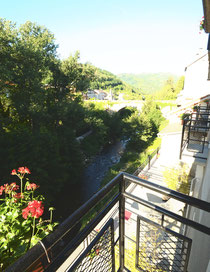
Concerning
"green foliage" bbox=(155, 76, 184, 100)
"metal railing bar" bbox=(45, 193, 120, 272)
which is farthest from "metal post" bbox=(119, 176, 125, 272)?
"green foliage" bbox=(155, 76, 184, 100)

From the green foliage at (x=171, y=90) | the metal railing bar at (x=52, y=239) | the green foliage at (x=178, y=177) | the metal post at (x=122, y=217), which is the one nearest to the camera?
the metal railing bar at (x=52, y=239)

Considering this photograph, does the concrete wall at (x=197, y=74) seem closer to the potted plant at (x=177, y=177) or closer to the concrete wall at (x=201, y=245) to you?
the potted plant at (x=177, y=177)

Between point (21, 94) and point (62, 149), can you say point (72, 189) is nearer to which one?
point (62, 149)

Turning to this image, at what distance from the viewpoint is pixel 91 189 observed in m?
13.3

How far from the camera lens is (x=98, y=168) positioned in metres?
17.2

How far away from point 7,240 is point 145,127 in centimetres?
2073

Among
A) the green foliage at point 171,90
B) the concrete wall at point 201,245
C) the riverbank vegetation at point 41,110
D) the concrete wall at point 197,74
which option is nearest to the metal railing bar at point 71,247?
the concrete wall at point 201,245

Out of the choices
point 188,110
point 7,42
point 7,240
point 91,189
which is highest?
point 7,42

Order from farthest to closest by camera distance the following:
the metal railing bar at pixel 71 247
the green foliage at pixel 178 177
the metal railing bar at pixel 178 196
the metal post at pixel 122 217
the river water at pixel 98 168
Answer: the river water at pixel 98 168 → the green foliage at pixel 178 177 → the metal post at pixel 122 217 → the metal railing bar at pixel 178 196 → the metal railing bar at pixel 71 247

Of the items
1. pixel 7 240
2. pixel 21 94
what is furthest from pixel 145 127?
pixel 7 240

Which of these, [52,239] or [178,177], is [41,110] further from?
[52,239]

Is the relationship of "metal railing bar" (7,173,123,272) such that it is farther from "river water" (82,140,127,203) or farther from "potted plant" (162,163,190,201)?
"river water" (82,140,127,203)

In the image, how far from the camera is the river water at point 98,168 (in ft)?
43.7

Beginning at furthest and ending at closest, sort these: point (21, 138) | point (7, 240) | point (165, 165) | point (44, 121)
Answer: point (44, 121) → point (165, 165) → point (21, 138) → point (7, 240)
